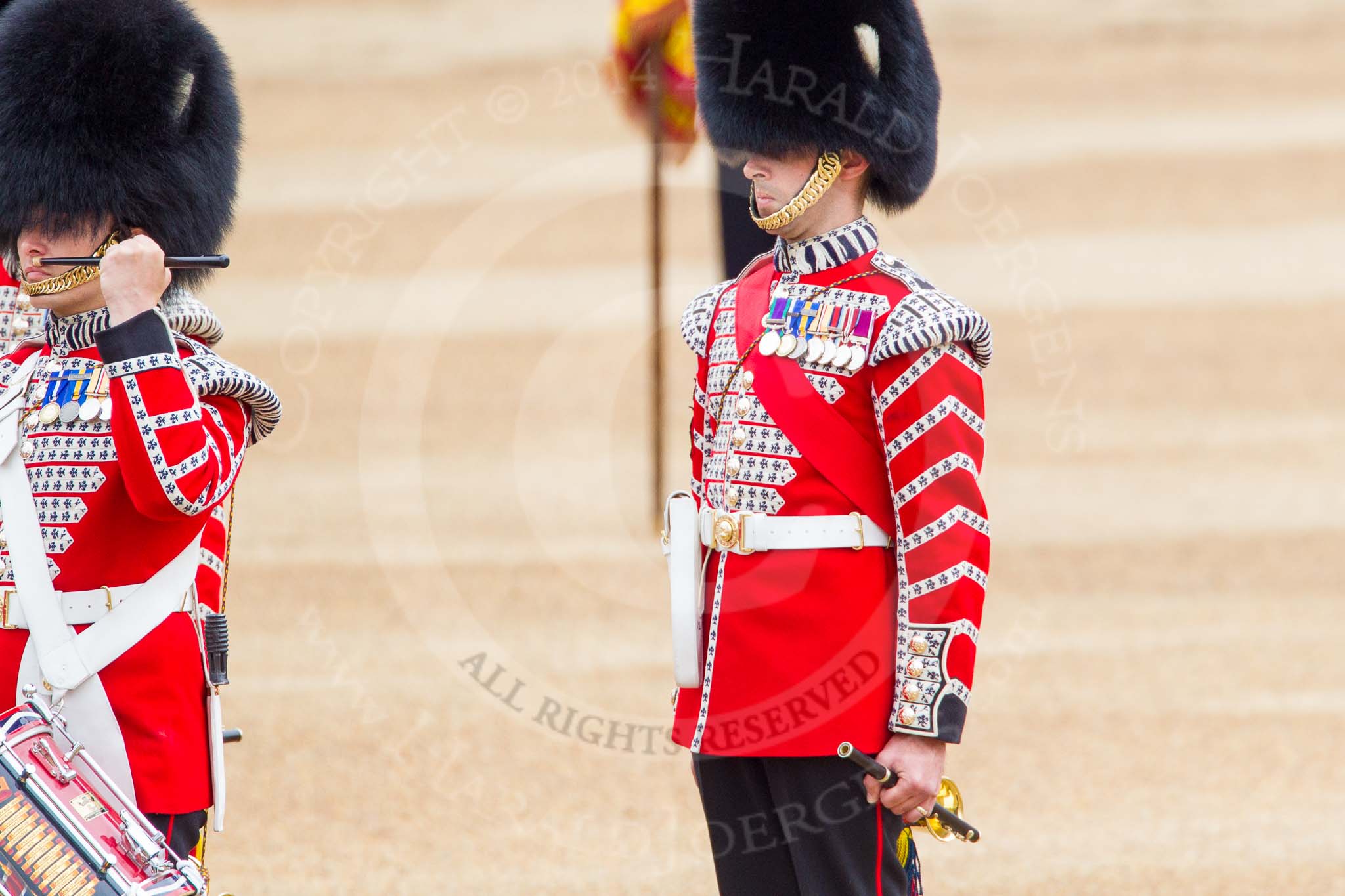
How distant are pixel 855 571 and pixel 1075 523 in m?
5.59

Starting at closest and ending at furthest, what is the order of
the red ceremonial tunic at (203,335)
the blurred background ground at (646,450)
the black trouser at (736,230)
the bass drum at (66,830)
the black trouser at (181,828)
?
1. the bass drum at (66,830)
2. the black trouser at (181,828)
3. the red ceremonial tunic at (203,335)
4. the blurred background ground at (646,450)
5. the black trouser at (736,230)

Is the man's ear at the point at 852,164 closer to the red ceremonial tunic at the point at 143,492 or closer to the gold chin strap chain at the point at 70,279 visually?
the red ceremonial tunic at the point at 143,492

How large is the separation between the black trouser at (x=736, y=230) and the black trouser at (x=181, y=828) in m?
2.64

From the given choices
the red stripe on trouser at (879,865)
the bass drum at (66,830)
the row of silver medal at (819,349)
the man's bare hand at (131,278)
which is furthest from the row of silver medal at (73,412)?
the red stripe on trouser at (879,865)

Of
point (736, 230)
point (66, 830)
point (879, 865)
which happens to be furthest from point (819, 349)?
point (736, 230)

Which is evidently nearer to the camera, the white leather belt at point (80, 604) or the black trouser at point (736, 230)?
the white leather belt at point (80, 604)

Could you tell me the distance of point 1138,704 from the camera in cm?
529

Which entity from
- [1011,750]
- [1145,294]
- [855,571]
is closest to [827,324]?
[855,571]

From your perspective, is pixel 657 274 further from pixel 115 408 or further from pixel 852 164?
pixel 115 408

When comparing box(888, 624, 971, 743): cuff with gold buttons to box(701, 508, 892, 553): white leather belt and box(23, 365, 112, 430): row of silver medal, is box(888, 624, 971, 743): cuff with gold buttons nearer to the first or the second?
box(701, 508, 892, 553): white leather belt

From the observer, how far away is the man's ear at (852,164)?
245cm

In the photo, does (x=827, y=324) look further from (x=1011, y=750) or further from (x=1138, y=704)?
(x=1138, y=704)

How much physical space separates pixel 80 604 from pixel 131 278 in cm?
43

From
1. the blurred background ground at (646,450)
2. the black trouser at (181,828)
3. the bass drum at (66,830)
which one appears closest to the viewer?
the bass drum at (66,830)
